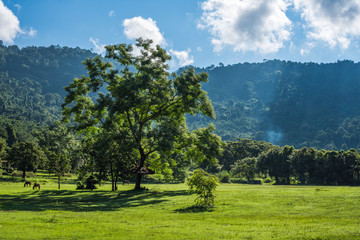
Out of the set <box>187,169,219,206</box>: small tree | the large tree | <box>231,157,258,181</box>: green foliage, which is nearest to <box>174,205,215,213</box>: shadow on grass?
<box>187,169,219,206</box>: small tree

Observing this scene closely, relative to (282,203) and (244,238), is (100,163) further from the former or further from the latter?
(244,238)

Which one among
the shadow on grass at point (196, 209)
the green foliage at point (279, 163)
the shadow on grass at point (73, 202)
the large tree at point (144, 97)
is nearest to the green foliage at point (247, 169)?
the green foliage at point (279, 163)

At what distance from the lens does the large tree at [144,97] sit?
42.3 metres

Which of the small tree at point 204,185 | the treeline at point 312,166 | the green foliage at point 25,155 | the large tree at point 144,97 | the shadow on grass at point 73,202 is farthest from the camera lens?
the green foliage at point 25,155

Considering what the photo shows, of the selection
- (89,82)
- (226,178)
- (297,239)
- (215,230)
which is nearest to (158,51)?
(89,82)

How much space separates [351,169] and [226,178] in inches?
1384

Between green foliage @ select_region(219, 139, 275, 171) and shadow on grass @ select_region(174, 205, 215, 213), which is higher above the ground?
green foliage @ select_region(219, 139, 275, 171)

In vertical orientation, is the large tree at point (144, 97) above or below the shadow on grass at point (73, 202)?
above

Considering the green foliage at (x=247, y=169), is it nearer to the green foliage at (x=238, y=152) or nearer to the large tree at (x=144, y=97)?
the green foliage at (x=238, y=152)

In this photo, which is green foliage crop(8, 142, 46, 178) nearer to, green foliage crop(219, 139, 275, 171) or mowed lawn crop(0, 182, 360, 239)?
mowed lawn crop(0, 182, 360, 239)

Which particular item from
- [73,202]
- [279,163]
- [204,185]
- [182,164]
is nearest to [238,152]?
[279,163]

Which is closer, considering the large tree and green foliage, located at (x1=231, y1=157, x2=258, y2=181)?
the large tree

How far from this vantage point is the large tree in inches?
1667

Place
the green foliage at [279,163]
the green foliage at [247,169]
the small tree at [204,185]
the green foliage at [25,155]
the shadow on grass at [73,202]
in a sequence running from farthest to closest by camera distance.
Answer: the green foliage at [247,169] < the green foliage at [279,163] < the green foliage at [25,155] < the shadow on grass at [73,202] < the small tree at [204,185]
